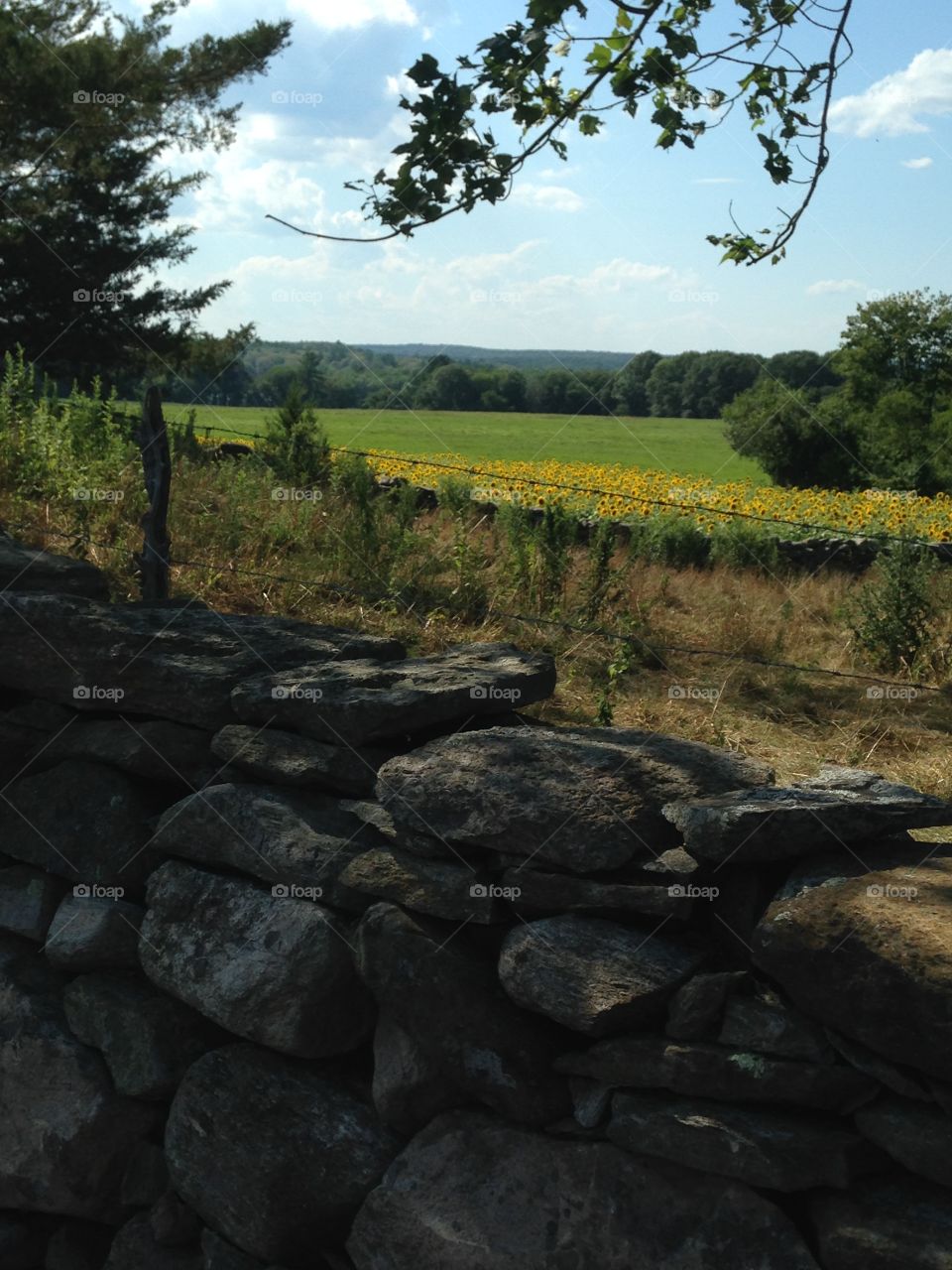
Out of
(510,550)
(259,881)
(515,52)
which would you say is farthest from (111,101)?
(259,881)

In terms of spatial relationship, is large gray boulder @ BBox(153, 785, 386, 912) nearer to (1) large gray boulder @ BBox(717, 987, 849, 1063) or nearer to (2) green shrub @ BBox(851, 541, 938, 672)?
(1) large gray boulder @ BBox(717, 987, 849, 1063)

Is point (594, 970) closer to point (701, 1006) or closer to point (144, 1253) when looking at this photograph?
point (701, 1006)

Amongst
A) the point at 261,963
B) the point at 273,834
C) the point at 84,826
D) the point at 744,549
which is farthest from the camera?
the point at 744,549

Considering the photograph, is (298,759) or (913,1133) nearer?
(913,1133)

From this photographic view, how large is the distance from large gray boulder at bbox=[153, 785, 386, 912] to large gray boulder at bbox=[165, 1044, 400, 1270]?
576 millimetres

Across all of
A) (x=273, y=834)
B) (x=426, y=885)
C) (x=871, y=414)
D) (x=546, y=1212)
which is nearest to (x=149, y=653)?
(x=273, y=834)

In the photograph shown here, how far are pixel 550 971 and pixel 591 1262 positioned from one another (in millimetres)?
745

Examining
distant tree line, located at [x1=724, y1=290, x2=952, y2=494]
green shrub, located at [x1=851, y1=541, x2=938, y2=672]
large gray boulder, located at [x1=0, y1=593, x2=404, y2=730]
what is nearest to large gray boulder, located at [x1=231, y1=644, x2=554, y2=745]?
large gray boulder, located at [x1=0, y1=593, x2=404, y2=730]

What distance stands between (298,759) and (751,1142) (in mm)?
1876

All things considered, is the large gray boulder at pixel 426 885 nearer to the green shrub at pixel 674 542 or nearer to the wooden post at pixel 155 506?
the wooden post at pixel 155 506

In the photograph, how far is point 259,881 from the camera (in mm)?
4078

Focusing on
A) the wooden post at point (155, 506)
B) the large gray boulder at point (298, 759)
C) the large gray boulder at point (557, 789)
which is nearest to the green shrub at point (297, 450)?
the wooden post at point (155, 506)

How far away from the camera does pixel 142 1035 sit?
4.20 m

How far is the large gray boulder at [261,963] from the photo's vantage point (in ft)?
12.4
